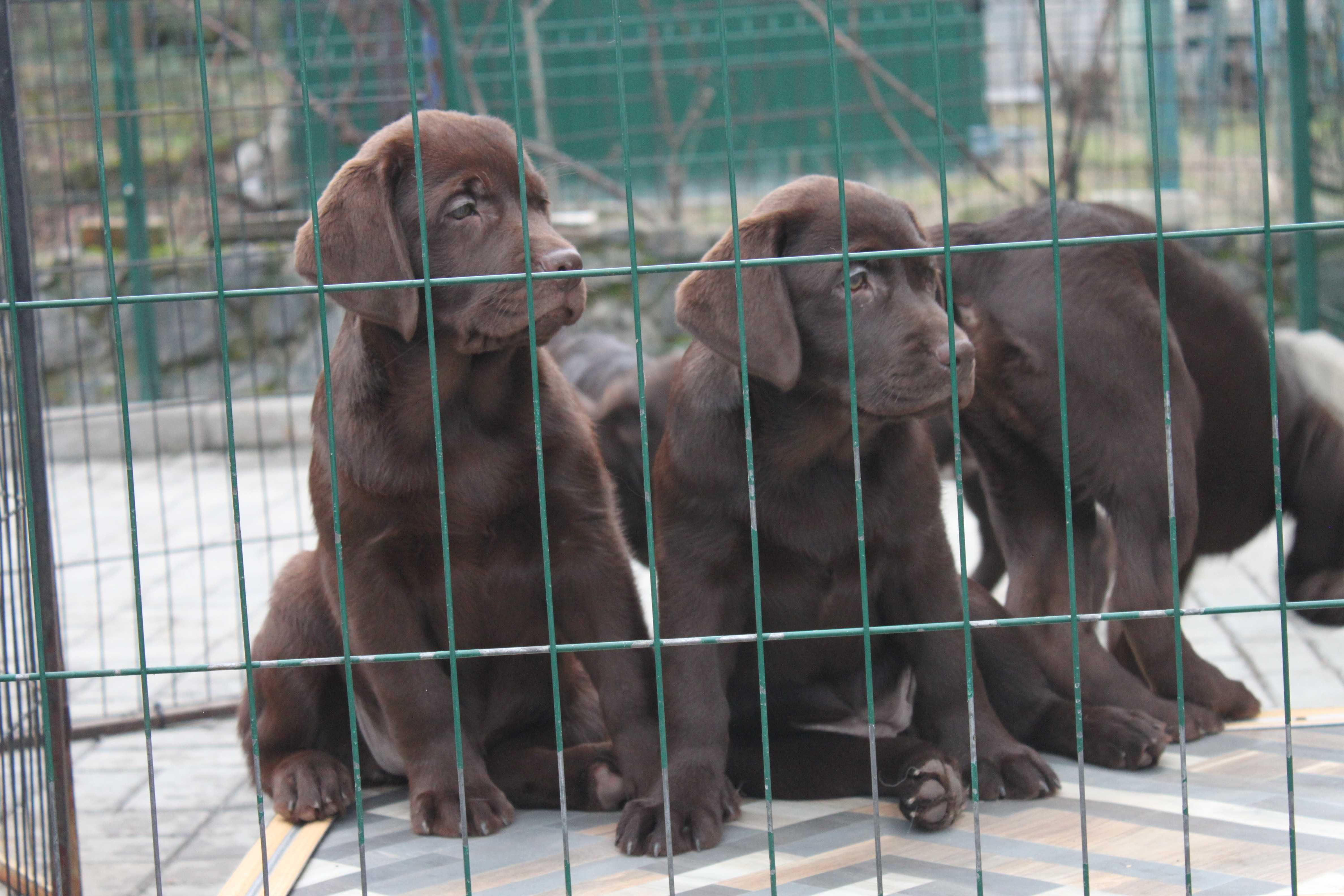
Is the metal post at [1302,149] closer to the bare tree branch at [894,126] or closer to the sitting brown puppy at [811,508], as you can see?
the bare tree branch at [894,126]

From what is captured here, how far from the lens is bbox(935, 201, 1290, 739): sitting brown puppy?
3.43m

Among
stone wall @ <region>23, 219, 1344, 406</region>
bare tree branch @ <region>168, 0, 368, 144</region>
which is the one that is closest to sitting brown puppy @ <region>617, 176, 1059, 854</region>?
bare tree branch @ <region>168, 0, 368, 144</region>

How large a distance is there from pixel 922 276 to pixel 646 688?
1.00 meters

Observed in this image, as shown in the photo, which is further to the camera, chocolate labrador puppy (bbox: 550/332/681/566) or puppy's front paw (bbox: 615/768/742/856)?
chocolate labrador puppy (bbox: 550/332/681/566)

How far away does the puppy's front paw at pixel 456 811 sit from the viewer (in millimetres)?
2939

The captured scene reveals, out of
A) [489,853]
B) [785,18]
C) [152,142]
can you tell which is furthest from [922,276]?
[152,142]

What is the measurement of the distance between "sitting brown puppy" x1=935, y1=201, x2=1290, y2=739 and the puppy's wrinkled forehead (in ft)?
3.79

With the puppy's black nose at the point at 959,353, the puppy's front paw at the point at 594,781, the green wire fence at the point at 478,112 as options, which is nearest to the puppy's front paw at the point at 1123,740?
the puppy's black nose at the point at 959,353

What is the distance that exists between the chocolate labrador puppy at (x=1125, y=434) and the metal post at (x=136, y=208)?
5361 millimetres

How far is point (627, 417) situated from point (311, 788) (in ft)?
5.46

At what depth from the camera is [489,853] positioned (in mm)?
2852

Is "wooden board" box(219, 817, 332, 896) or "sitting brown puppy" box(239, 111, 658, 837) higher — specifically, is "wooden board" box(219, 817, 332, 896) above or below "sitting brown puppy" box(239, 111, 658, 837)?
below

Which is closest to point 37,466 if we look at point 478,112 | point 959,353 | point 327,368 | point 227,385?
point 327,368

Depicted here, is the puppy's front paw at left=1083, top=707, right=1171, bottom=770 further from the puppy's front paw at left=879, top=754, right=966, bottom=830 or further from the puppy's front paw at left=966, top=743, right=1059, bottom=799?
the puppy's front paw at left=879, top=754, right=966, bottom=830
